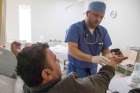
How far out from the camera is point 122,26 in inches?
139

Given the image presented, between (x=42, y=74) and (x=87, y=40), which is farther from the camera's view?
(x=87, y=40)

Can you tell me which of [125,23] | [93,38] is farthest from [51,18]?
[93,38]

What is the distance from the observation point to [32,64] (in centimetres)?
97

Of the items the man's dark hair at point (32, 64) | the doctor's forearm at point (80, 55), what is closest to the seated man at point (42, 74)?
the man's dark hair at point (32, 64)

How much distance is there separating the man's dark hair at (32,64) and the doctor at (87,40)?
833 millimetres

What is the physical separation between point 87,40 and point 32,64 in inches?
40.8

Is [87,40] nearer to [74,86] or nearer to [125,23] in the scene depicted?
[74,86]

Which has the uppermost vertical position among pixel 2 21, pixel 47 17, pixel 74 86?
pixel 47 17

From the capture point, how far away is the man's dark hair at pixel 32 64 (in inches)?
38.4

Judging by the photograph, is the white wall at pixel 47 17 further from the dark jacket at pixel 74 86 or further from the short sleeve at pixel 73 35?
the dark jacket at pixel 74 86

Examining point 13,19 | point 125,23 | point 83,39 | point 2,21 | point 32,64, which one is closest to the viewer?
point 32,64

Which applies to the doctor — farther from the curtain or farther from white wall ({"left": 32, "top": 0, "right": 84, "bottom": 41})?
white wall ({"left": 32, "top": 0, "right": 84, "bottom": 41})

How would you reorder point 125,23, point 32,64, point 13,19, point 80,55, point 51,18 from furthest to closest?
point 51,18, point 13,19, point 125,23, point 80,55, point 32,64

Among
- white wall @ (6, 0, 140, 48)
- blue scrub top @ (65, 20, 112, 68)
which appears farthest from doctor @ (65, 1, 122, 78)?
white wall @ (6, 0, 140, 48)
